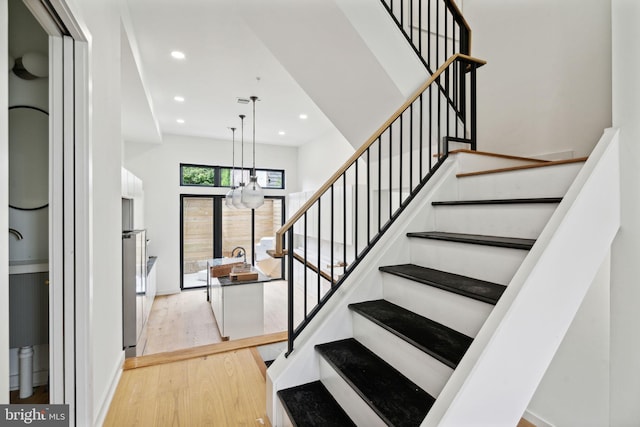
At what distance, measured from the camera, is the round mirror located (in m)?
1.63

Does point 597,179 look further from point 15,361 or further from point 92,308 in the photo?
point 15,361

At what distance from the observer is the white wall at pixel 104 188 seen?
5.34ft

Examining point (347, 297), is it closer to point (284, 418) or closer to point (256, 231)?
point (284, 418)

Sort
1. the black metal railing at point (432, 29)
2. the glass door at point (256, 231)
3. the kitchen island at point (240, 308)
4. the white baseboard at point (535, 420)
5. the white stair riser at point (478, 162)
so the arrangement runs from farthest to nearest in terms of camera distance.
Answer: the glass door at point (256, 231) → the kitchen island at point (240, 308) → the black metal railing at point (432, 29) → the white stair riser at point (478, 162) → the white baseboard at point (535, 420)

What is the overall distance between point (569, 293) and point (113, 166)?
2586mm

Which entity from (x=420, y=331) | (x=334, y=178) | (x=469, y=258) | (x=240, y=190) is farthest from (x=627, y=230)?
(x=240, y=190)

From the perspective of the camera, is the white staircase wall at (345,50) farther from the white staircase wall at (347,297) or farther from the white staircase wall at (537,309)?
the white staircase wall at (537,309)

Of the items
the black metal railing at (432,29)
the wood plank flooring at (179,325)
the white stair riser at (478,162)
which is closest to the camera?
the white stair riser at (478,162)

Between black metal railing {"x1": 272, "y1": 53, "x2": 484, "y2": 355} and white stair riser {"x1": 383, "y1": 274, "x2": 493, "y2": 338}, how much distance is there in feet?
1.00

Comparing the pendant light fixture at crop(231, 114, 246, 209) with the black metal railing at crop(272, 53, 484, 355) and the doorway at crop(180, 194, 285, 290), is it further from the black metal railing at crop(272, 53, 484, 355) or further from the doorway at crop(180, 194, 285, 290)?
the black metal railing at crop(272, 53, 484, 355)

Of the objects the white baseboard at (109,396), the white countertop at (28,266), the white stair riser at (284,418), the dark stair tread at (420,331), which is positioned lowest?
the white baseboard at (109,396)

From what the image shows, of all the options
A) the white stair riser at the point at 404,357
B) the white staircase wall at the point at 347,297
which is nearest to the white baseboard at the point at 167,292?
the white staircase wall at the point at 347,297

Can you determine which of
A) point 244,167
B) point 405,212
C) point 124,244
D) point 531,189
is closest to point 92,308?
point 124,244

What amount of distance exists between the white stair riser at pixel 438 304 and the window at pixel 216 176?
5.12 m
